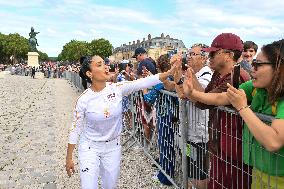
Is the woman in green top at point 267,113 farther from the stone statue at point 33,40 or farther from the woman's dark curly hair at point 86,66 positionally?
the stone statue at point 33,40

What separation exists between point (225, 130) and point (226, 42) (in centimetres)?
85

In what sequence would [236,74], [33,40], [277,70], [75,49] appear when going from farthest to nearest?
1. [75,49]
2. [33,40]
3. [236,74]
4. [277,70]

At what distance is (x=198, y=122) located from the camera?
13.1 feet

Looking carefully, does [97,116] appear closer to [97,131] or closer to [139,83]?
[97,131]

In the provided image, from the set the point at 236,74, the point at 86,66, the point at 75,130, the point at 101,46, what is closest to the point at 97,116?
the point at 75,130

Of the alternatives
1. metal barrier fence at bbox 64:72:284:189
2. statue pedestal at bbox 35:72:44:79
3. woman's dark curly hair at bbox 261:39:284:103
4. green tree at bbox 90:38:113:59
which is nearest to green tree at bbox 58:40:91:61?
green tree at bbox 90:38:113:59

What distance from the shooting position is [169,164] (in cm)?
528

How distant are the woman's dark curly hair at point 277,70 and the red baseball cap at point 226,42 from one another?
91 cm

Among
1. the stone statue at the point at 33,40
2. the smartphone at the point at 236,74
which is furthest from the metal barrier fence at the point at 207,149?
the stone statue at the point at 33,40

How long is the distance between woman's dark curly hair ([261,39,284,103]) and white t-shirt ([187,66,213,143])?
4.10ft

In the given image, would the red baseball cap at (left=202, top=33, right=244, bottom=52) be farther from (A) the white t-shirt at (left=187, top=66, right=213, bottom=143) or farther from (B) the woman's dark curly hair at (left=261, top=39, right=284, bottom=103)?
(B) the woman's dark curly hair at (left=261, top=39, right=284, bottom=103)

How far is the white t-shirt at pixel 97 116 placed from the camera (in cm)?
411

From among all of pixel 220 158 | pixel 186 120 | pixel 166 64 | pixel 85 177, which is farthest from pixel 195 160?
pixel 166 64

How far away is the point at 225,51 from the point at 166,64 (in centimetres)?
246
